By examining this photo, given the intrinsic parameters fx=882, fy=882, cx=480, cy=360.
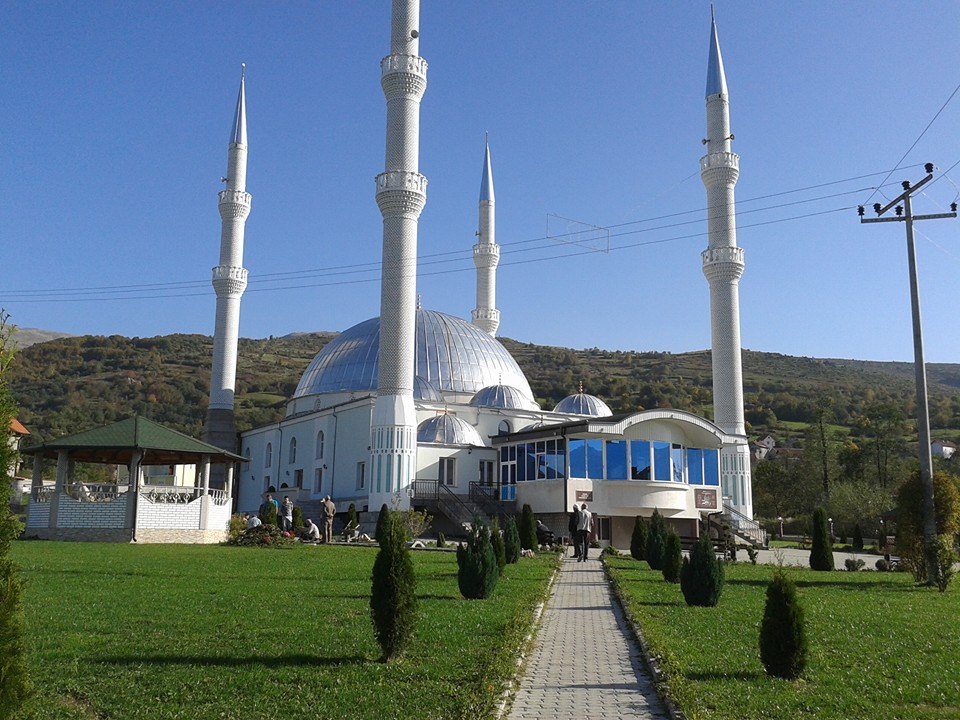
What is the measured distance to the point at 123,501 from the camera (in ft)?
81.9

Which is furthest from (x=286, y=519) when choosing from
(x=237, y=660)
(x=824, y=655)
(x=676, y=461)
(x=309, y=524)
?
(x=824, y=655)

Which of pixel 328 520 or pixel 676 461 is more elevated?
pixel 676 461

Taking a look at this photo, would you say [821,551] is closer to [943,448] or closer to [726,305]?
[726,305]

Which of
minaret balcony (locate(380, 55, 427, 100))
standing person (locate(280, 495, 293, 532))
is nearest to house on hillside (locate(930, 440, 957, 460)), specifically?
minaret balcony (locate(380, 55, 427, 100))

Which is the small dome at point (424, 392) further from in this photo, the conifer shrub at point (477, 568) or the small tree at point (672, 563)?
the conifer shrub at point (477, 568)

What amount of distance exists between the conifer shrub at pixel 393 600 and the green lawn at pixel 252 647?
0.64 ft

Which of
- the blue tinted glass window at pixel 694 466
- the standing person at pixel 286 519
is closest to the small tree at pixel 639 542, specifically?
the standing person at pixel 286 519

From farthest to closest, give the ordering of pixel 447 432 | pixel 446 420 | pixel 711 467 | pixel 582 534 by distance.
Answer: pixel 446 420 < pixel 447 432 < pixel 711 467 < pixel 582 534

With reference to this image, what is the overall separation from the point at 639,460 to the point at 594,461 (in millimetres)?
1758

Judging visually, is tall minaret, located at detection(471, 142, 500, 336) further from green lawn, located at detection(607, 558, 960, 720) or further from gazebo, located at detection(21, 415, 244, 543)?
green lawn, located at detection(607, 558, 960, 720)

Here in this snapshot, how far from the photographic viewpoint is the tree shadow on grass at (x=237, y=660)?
727 centimetres

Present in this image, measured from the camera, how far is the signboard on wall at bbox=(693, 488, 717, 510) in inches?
1326

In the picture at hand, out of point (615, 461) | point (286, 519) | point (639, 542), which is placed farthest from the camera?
point (615, 461)

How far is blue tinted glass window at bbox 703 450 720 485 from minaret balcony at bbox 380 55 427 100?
18158mm
